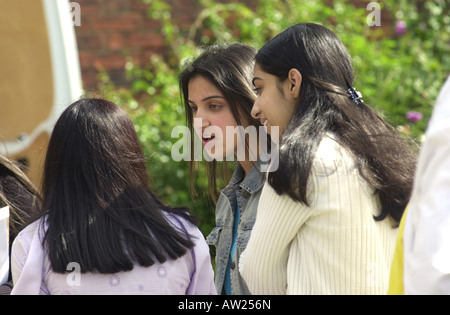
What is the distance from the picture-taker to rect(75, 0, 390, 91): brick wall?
511cm

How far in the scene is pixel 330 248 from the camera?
1834 millimetres

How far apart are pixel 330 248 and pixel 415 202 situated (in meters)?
0.53

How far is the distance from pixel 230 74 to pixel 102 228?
2.82 ft

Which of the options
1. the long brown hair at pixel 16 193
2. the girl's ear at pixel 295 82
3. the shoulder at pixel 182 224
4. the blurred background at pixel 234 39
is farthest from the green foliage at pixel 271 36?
the girl's ear at pixel 295 82

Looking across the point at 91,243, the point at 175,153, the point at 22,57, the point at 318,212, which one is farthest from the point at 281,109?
the point at 175,153

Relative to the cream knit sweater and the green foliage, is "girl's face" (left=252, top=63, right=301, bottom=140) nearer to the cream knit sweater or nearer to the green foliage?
the cream knit sweater

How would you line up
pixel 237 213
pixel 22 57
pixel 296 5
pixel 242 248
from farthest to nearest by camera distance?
pixel 296 5, pixel 22 57, pixel 237 213, pixel 242 248

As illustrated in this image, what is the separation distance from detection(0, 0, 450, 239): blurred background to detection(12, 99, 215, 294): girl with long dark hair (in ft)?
7.99

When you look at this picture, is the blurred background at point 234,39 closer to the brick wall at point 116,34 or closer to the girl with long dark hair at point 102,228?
the brick wall at point 116,34

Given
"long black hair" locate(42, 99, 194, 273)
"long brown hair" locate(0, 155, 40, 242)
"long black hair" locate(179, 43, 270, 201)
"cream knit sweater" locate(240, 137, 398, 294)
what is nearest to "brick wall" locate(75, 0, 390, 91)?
"long brown hair" locate(0, 155, 40, 242)

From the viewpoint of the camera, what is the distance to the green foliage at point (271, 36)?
4.37m
